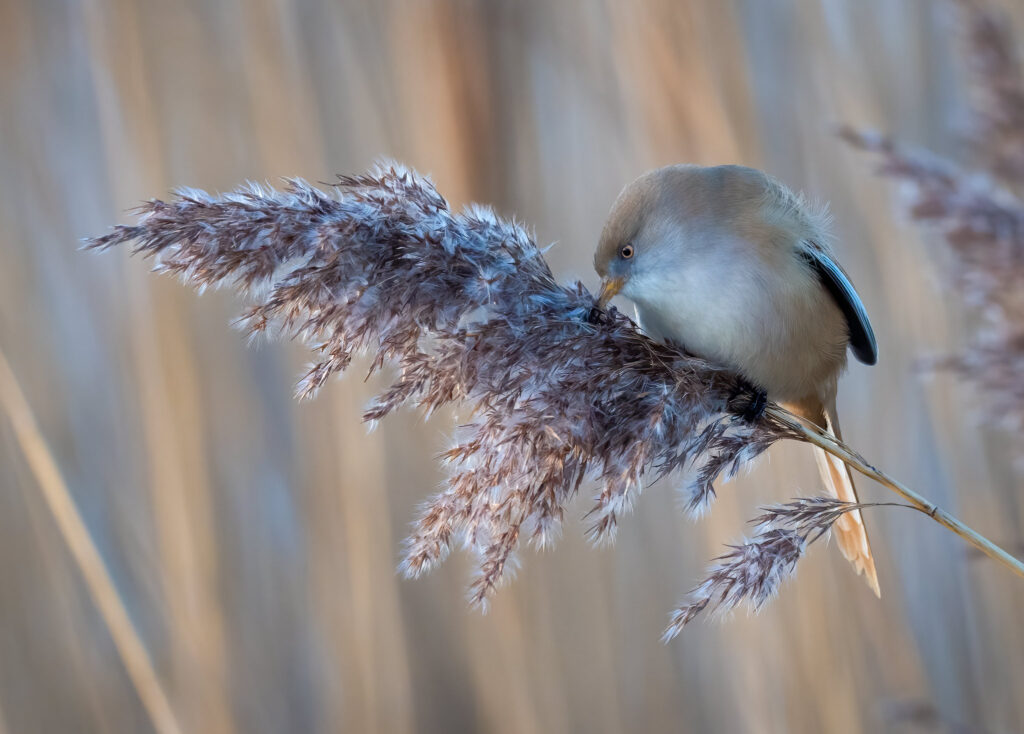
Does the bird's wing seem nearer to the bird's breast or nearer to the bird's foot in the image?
the bird's breast

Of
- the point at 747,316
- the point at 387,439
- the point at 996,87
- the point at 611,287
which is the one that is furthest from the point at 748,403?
A: the point at 387,439

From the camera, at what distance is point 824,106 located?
5.54 feet

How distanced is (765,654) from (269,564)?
87cm

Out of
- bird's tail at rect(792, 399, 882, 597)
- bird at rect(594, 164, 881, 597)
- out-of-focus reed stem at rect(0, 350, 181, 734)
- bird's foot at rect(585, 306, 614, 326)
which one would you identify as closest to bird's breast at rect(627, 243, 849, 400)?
bird at rect(594, 164, 881, 597)

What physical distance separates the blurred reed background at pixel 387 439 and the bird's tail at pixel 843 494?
0.22 metres

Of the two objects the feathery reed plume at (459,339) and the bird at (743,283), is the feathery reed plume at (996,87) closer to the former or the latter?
the bird at (743,283)

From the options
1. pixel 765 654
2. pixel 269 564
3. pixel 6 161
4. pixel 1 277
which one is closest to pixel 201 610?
pixel 269 564

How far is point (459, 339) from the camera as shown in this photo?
2.69 feet

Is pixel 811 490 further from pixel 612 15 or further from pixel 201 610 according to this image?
pixel 201 610

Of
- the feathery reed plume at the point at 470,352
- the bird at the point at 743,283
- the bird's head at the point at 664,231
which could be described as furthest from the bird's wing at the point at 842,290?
the feathery reed plume at the point at 470,352

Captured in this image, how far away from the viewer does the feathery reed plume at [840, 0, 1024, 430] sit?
0.82 m

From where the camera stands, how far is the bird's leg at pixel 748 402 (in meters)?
0.94

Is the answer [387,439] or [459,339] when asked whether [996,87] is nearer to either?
[459,339]

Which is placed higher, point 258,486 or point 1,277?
point 1,277
